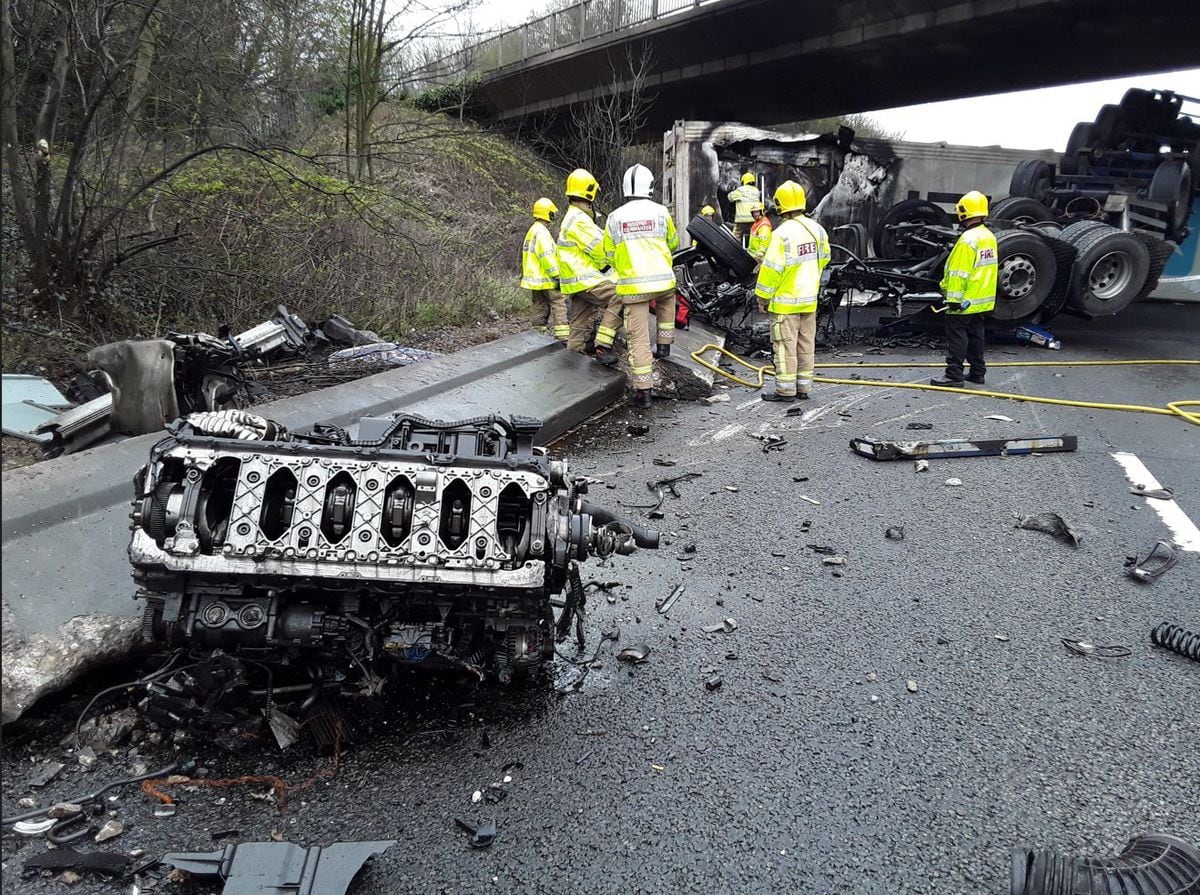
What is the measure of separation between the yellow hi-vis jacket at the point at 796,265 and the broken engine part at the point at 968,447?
215 centimetres

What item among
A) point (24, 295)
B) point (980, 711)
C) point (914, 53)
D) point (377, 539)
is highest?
point (914, 53)

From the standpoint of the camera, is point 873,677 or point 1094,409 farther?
point 1094,409

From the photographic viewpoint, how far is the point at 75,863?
6.82ft

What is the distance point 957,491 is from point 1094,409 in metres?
3.06

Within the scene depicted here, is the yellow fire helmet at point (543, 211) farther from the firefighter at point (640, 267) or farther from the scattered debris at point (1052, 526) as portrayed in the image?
the scattered debris at point (1052, 526)

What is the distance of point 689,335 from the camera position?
9.53 meters

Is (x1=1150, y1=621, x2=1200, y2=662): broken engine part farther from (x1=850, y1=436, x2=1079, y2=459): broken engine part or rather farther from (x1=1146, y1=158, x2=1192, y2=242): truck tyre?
(x1=1146, y1=158, x2=1192, y2=242): truck tyre

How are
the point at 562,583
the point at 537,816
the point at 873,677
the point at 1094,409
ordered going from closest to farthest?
the point at 537,816, the point at 562,583, the point at 873,677, the point at 1094,409

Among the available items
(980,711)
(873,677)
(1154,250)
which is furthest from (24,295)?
(1154,250)

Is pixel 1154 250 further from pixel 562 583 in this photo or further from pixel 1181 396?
pixel 562 583

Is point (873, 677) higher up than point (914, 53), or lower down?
lower down

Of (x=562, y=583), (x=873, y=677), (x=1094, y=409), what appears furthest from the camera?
(x=1094, y=409)

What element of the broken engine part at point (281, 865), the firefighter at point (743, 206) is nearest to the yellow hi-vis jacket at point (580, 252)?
the broken engine part at point (281, 865)

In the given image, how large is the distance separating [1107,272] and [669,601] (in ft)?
29.3
